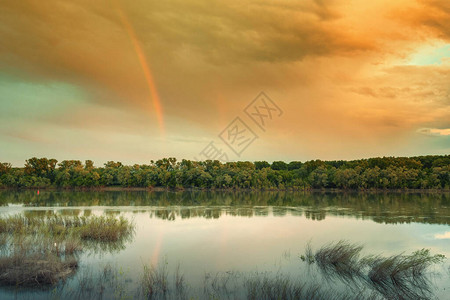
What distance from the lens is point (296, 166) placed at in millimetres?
117812

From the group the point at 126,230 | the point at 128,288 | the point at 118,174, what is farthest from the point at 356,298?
the point at 118,174

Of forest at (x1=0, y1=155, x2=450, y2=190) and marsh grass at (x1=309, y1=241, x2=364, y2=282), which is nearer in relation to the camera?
marsh grass at (x1=309, y1=241, x2=364, y2=282)

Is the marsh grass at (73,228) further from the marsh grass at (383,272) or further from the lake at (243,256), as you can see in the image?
the marsh grass at (383,272)

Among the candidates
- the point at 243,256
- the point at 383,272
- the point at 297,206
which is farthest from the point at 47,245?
the point at 297,206

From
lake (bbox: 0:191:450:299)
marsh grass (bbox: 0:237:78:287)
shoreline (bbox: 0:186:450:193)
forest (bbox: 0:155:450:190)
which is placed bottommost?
lake (bbox: 0:191:450:299)

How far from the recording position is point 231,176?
288 feet

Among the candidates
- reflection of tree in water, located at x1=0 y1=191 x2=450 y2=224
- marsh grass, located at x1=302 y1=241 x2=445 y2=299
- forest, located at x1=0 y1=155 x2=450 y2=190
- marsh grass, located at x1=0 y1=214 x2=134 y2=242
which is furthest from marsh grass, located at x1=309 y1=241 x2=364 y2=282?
forest, located at x1=0 y1=155 x2=450 y2=190

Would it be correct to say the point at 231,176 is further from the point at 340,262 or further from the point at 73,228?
the point at 340,262

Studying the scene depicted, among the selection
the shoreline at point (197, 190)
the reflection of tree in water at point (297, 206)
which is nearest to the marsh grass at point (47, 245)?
the reflection of tree in water at point (297, 206)

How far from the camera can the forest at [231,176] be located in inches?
2958

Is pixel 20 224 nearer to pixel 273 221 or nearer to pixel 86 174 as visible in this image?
pixel 273 221

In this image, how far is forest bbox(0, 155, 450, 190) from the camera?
75.1 meters

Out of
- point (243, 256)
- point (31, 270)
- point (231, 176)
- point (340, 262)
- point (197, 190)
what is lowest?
point (243, 256)

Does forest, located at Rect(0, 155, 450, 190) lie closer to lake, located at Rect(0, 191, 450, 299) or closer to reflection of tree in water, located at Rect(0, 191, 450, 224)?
reflection of tree in water, located at Rect(0, 191, 450, 224)
